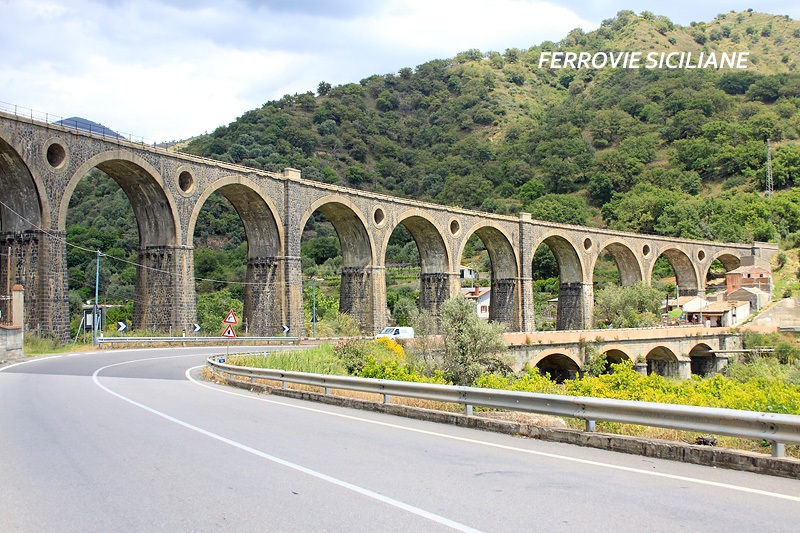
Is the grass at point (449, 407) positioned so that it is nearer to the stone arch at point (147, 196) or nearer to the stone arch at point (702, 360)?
the stone arch at point (147, 196)

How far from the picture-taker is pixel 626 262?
71562mm

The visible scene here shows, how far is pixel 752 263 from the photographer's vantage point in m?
80.1

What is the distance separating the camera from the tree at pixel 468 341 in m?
27.1

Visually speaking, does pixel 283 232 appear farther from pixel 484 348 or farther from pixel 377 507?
pixel 377 507

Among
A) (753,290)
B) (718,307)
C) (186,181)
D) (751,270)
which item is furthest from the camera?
(751,270)

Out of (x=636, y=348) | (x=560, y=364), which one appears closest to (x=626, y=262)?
(x=636, y=348)

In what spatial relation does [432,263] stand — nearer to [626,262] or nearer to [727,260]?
[626,262]

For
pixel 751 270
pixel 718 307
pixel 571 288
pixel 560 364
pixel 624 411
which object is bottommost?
pixel 560 364

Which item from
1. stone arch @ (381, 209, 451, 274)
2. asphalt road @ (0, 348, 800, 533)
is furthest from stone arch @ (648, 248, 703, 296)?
asphalt road @ (0, 348, 800, 533)

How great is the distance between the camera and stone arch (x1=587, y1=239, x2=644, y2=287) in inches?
2719

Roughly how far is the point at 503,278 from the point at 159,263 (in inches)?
1236

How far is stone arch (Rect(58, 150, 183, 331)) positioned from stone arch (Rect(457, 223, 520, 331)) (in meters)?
28.0

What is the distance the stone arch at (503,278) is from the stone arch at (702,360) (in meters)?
13.4

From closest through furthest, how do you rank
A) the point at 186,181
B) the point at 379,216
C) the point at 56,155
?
the point at 56,155
the point at 186,181
the point at 379,216
